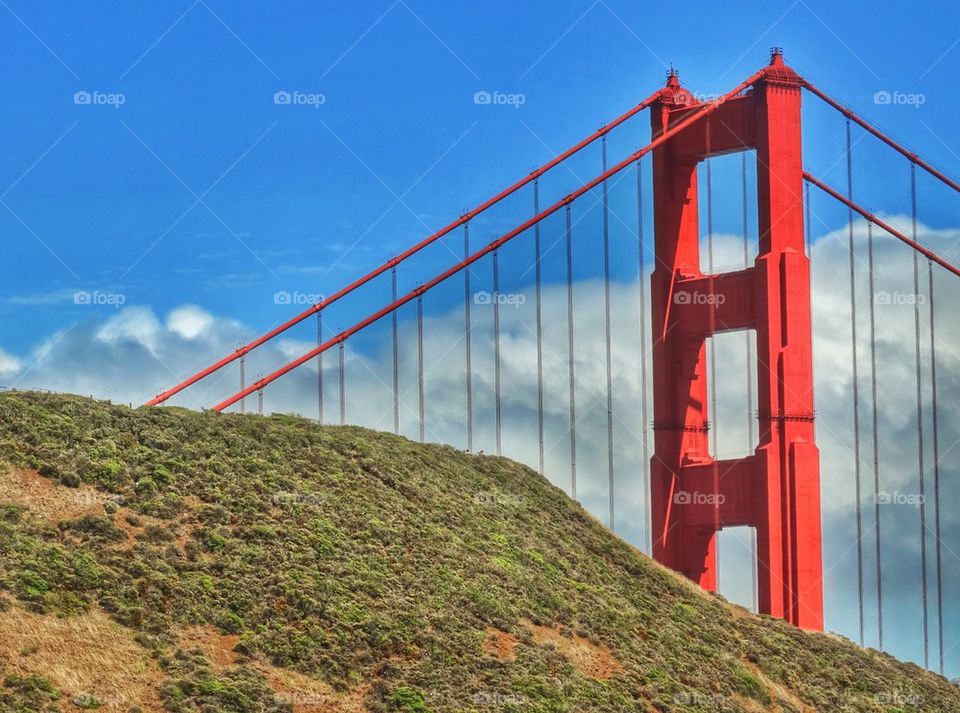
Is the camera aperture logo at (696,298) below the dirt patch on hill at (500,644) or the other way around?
the other way around

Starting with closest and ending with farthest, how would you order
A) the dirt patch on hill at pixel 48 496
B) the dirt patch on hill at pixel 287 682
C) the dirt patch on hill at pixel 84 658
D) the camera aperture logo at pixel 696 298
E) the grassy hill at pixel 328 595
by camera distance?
the dirt patch on hill at pixel 84 658 → the grassy hill at pixel 328 595 → the dirt patch on hill at pixel 287 682 → the dirt patch on hill at pixel 48 496 → the camera aperture logo at pixel 696 298

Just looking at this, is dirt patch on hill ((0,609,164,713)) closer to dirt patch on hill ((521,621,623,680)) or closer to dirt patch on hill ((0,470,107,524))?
dirt patch on hill ((0,470,107,524))

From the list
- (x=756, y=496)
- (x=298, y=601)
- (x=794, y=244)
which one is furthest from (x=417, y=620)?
(x=794, y=244)

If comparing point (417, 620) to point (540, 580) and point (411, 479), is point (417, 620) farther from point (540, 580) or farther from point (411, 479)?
point (411, 479)

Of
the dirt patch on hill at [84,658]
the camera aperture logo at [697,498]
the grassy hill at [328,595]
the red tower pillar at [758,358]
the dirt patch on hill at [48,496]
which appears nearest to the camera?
the dirt patch on hill at [84,658]

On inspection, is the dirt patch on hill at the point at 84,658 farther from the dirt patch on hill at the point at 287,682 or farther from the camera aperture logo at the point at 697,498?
the camera aperture logo at the point at 697,498

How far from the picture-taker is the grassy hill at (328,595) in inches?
1671

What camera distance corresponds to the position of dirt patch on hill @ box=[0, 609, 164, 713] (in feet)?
129

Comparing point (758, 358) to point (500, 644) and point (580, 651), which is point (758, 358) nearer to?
point (580, 651)

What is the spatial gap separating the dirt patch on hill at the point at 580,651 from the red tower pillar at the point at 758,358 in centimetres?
1473

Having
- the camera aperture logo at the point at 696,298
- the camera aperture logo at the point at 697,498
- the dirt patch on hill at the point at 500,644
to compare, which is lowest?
the dirt patch on hill at the point at 500,644

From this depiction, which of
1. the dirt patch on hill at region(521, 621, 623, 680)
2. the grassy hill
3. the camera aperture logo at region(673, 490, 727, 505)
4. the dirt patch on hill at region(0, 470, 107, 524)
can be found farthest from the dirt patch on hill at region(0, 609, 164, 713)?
the camera aperture logo at region(673, 490, 727, 505)

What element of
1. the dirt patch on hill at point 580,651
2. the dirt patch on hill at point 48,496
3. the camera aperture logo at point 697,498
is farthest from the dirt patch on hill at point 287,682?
the camera aperture logo at point 697,498

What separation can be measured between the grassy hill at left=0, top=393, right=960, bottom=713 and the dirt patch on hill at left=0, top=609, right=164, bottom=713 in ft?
0.18
